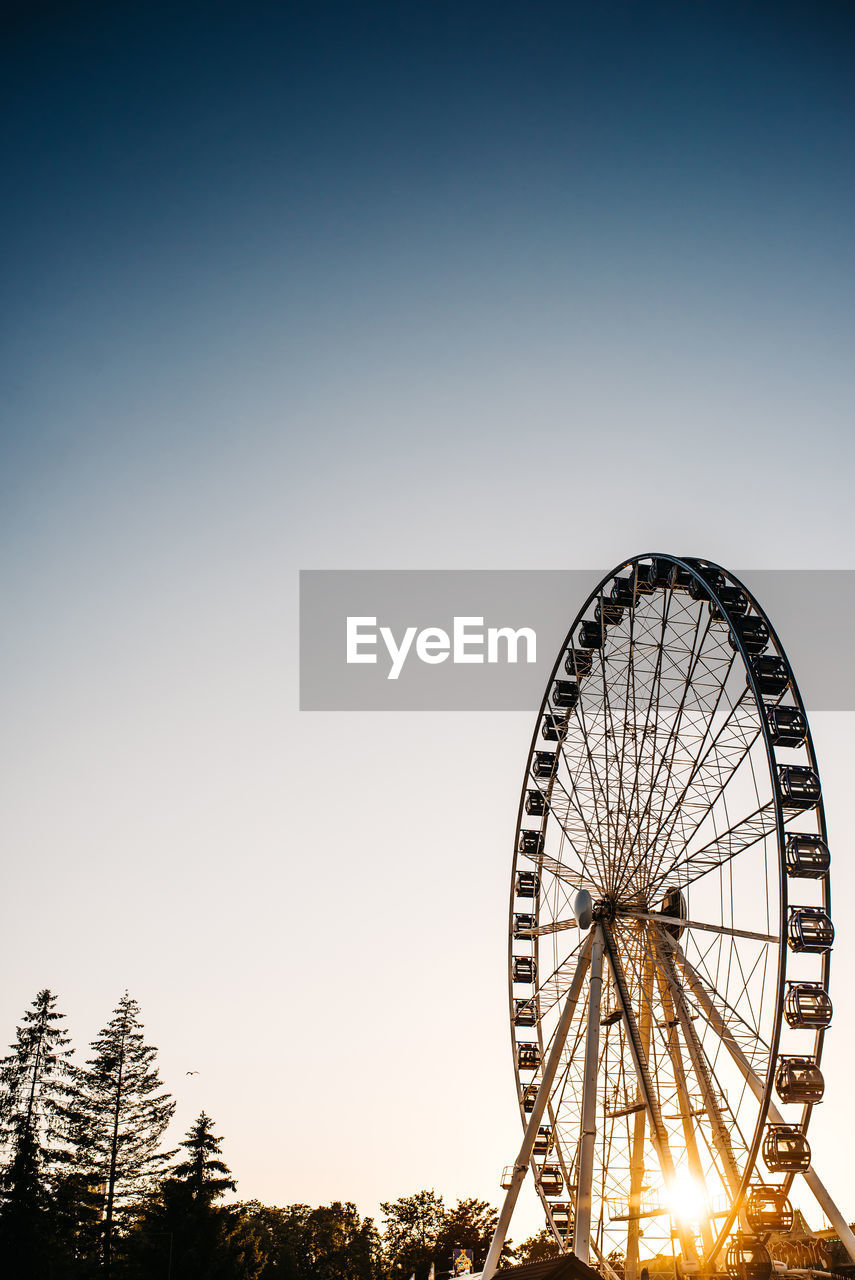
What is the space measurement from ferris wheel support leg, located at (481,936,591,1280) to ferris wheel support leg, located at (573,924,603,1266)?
78cm

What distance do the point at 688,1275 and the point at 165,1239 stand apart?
2886 cm

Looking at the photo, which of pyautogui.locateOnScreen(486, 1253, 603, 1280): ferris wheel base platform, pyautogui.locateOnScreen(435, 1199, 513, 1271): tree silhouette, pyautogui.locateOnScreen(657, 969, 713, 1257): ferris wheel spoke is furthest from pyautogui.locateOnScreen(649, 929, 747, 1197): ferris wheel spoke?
pyautogui.locateOnScreen(435, 1199, 513, 1271): tree silhouette

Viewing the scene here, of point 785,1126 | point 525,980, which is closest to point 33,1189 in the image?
point 525,980

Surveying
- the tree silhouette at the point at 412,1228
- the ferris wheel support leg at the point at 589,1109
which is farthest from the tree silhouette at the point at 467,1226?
the ferris wheel support leg at the point at 589,1109

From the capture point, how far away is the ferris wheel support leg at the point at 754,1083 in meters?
24.1

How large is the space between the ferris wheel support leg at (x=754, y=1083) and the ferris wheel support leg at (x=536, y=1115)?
374cm

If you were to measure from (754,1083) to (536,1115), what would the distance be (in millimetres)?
7590

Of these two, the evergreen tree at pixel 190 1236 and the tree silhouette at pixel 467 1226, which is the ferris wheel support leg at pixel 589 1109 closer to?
the evergreen tree at pixel 190 1236

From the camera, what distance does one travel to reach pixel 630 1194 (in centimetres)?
2933

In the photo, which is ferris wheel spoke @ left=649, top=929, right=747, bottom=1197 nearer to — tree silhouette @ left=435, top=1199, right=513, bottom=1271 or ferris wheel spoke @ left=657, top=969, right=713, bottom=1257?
ferris wheel spoke @ left=657, top=969, right=713, bottom=1257

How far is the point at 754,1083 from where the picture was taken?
24922 millimetres

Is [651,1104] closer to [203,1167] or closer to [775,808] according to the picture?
[775,808]

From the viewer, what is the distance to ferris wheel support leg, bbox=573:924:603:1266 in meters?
26.5

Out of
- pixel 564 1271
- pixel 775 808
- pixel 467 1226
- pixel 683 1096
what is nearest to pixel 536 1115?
pixel 683 1096
